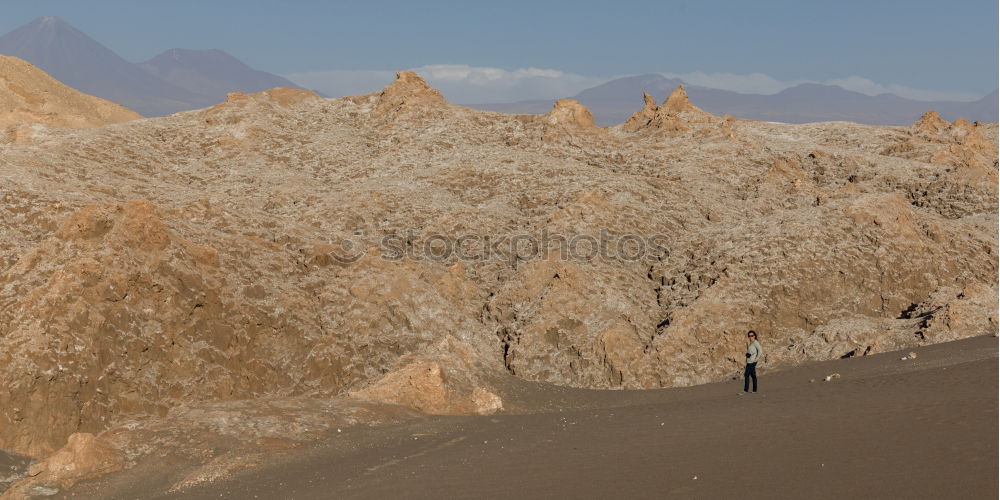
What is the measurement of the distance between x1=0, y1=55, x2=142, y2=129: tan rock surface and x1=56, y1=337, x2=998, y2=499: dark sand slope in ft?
197

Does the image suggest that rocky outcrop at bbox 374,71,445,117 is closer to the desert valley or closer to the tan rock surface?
the desert valley

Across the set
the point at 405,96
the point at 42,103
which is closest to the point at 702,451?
the point at 405,96

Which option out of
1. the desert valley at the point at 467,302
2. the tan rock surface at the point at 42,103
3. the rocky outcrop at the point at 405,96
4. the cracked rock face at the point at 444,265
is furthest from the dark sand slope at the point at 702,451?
the tan rock surface at the point at 42,103

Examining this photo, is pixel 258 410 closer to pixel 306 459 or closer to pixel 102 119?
pixel 306 459

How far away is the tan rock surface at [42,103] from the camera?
67287 millimetres

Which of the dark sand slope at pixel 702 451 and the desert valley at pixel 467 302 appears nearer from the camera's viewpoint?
the dark sand slope at pixel 702 451

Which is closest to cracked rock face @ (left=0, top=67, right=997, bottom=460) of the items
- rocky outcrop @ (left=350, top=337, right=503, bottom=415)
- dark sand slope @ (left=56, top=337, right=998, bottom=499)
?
rocky outcrop @ (left=350, top=337, right=503, bottom=415)

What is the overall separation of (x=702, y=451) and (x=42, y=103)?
72.7 metres

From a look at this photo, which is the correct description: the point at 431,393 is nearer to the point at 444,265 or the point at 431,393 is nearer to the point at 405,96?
the point at 444,265

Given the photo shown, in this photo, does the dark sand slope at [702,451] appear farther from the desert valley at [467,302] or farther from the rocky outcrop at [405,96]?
the rocky outcrop at [405,96]

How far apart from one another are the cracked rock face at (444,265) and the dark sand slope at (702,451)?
4003 millimetres

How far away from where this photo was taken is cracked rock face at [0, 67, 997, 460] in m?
22.2

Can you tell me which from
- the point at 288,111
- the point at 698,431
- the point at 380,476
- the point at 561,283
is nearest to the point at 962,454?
the point at 698,431

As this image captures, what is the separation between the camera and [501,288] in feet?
105
